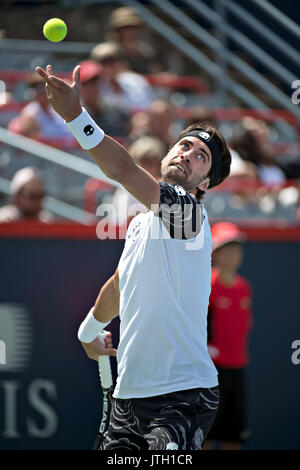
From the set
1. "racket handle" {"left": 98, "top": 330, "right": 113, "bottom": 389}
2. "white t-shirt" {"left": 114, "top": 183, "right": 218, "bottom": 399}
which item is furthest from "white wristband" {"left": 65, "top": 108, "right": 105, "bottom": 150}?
"racket handle" {"left": 98, "top": 330, "right": 113, "bottom": 389}

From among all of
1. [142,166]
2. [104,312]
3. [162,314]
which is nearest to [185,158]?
[162,314]

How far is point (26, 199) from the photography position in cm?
644

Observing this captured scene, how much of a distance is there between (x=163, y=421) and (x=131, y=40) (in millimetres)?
5945

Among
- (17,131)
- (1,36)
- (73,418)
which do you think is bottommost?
(73,418)

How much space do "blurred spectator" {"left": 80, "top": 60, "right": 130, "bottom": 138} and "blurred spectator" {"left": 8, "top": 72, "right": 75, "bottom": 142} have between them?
11.7 inches

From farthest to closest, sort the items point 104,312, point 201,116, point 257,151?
1. point 257,151
2. point 201,116
3. point 104,312

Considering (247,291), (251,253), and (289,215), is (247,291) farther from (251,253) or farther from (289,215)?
(289,215)

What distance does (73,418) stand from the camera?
6297 mm

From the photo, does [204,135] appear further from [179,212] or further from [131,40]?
[131,40]

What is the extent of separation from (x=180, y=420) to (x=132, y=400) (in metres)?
0.23

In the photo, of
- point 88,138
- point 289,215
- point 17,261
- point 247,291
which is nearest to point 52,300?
point 17,261

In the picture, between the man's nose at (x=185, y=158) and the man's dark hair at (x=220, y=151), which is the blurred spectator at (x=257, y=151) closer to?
the man's dark hair at (x=220, y=151)

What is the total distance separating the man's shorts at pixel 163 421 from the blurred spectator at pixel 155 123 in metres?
4.10

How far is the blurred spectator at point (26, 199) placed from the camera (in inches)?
252
